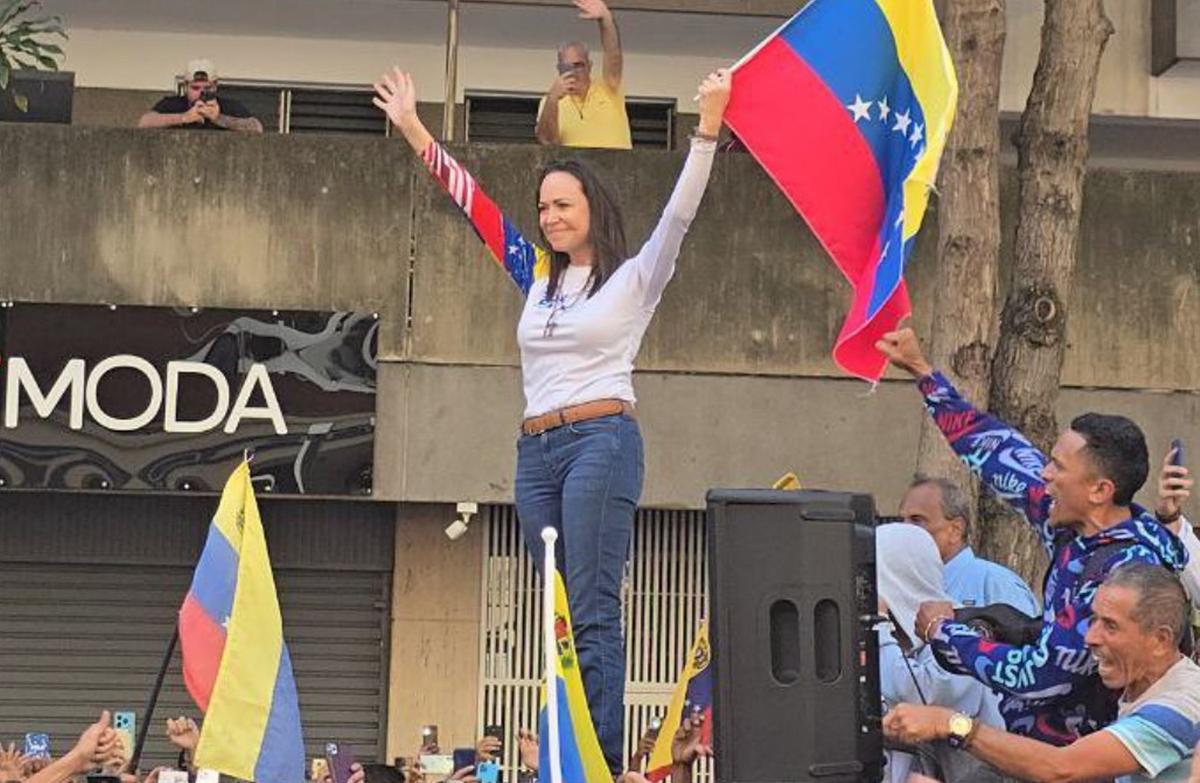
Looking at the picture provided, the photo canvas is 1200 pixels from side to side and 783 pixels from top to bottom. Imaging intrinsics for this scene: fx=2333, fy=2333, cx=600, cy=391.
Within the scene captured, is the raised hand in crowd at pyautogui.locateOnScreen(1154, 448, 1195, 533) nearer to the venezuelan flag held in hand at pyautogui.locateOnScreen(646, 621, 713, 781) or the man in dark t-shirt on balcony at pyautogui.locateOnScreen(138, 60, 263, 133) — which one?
the venezuelan flag held in hand at pyautogui.locateOnScreen(646, 621, 713, 781)

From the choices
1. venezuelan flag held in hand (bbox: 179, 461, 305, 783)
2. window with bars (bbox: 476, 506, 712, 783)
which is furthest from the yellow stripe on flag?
window with bars (bbox: 476, 506, 712, 783)

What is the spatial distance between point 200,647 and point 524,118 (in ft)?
34.0

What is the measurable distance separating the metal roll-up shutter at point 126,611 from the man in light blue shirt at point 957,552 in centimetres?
807

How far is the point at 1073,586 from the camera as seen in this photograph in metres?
6.38

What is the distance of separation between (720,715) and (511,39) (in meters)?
12.0

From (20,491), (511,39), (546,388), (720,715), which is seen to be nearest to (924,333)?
(511,39)

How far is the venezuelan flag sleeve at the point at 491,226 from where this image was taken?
7.51 meters

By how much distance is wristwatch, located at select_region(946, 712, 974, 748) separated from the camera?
5.90 meters

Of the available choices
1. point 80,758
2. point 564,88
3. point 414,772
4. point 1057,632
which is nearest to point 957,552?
point 1057,632

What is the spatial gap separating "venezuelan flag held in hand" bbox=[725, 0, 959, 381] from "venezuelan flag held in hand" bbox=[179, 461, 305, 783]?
213 centimetres

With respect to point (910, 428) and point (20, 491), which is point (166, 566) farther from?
point (910, 428)

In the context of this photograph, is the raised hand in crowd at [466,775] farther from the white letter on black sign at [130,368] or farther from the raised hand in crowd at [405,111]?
the white letter on black sign at [130,368]

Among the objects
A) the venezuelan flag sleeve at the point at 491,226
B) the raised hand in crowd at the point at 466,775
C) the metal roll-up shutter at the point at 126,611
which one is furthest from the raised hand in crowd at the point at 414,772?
the metal roll-up shutter at the point at 126,611

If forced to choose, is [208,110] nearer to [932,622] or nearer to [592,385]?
[592,385]
